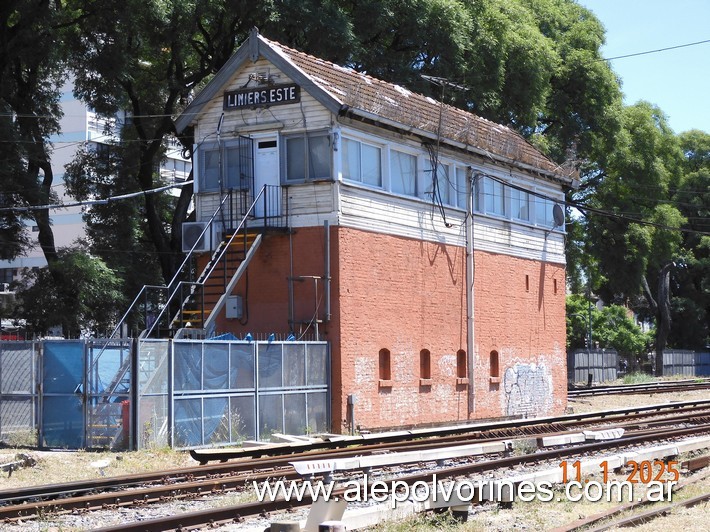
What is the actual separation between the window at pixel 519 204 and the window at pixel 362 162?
22.5 ft

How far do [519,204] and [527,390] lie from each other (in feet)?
17.9

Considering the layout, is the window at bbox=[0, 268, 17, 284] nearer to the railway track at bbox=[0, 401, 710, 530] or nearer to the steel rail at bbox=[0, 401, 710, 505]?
the steel rail at bbox=[0, 401, 710, 505]

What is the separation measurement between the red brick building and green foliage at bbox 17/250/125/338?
29.1ft

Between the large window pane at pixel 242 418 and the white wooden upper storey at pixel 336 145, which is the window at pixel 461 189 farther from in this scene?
the large window pane at pixel 242 418

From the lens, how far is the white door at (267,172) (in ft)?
79.6

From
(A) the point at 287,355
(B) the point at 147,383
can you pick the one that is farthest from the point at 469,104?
(B) the point at 147,383

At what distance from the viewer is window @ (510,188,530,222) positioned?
30.5 meters

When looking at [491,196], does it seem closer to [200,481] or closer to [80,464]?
[80,464]

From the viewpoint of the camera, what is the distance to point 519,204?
30984 millimetres

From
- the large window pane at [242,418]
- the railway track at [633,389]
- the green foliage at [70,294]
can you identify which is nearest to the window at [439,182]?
the large window pane at [242,418]

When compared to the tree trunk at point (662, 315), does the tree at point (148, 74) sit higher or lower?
higher

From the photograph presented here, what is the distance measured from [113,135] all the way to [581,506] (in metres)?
31.1

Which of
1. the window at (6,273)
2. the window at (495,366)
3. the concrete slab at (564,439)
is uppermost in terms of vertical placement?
the window at (6,273)

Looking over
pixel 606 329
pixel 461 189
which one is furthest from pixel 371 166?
pixel 606 329
